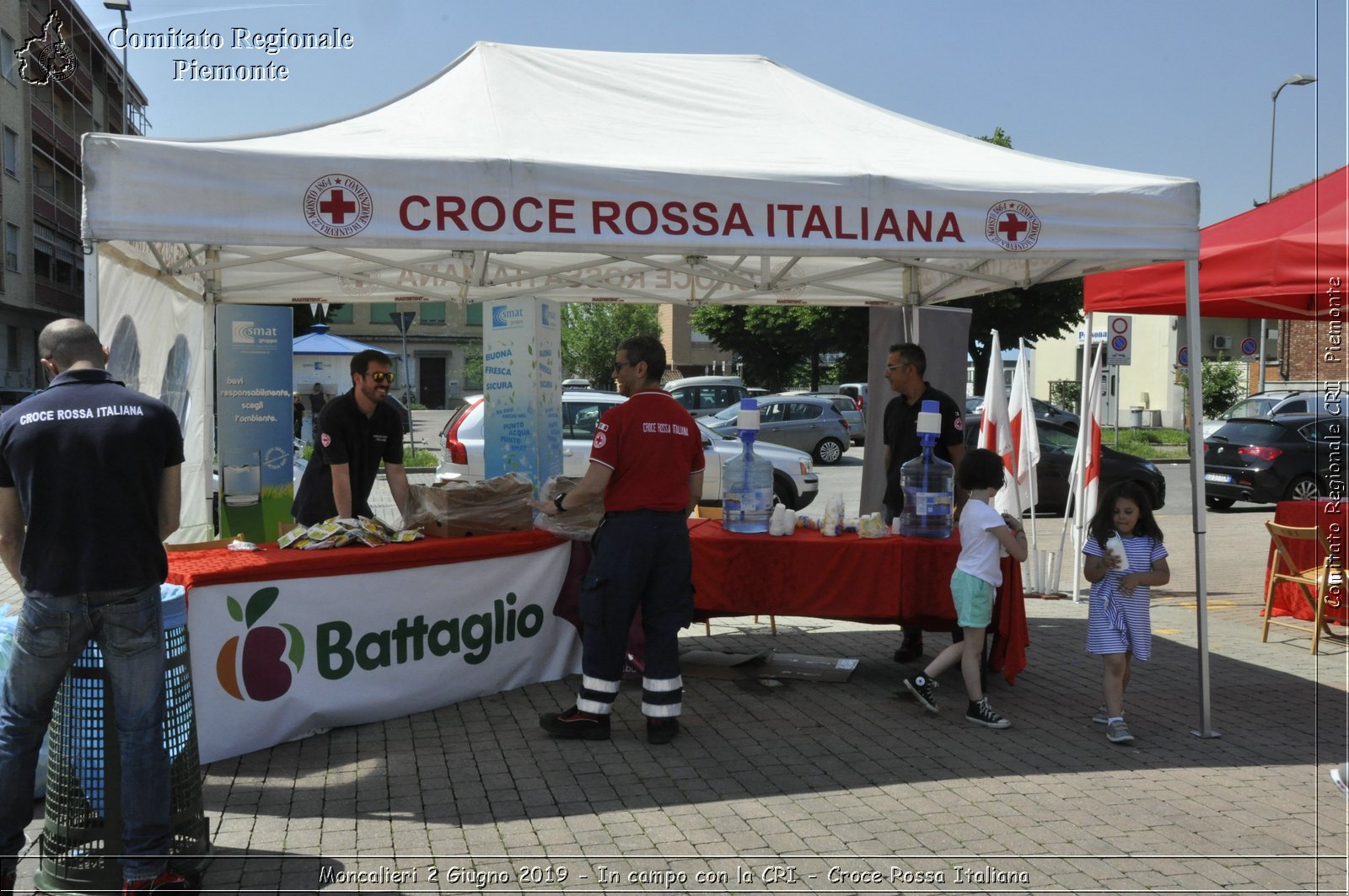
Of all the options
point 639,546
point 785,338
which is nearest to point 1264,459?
point 639,546

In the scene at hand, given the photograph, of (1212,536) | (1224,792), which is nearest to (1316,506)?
(1224,792)

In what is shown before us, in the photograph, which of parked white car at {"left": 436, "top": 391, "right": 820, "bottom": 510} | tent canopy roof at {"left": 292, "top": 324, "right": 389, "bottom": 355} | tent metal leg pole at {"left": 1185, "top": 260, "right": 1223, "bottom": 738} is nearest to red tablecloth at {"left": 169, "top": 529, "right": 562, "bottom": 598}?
tent metal leg pole at {"left": 1185, "top": 260, "right": 1223, "bottom": 738}

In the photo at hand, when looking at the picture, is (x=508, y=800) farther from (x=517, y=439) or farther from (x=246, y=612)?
(x=517, y=439)

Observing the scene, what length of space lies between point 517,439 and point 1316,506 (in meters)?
5.94

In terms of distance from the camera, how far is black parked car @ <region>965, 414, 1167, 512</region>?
15.9 metres

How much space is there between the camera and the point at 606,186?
5.34 m

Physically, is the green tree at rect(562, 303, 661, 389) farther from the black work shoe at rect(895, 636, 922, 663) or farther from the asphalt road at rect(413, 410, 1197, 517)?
the black work shoe at rect(895, 636, 922, 663)

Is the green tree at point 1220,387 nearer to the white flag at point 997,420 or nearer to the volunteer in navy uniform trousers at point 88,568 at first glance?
the white flag at point 997,420

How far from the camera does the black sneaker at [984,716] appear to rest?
19.0ft

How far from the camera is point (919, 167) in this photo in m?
5.89

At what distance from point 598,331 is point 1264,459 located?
45783 millimetres

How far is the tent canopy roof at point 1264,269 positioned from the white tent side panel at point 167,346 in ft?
20.1

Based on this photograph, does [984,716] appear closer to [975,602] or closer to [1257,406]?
[975,602]

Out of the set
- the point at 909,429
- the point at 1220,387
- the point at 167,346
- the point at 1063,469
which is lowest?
the point at 1063,469
